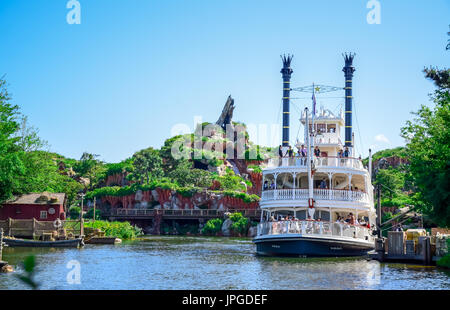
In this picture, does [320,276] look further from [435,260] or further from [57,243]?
[57,243]

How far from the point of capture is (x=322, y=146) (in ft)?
123

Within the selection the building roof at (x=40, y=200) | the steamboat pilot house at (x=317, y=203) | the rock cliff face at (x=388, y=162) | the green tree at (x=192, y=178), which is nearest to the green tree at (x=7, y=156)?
the building roof at (x=40, y=200)

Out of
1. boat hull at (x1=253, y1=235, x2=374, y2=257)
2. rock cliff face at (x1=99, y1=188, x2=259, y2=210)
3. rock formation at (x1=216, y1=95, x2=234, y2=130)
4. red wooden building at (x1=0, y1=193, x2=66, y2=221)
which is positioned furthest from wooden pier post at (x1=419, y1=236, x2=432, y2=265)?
rock formation at (x1=216, y1=95, x2=234, y2=130)

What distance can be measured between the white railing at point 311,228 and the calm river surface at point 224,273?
150 centimetres

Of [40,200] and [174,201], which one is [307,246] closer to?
[40,200]

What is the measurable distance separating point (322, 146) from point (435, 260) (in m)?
11.5

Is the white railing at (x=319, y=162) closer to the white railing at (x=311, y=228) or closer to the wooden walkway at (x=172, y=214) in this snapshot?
the white railing at (x=311, y=228)

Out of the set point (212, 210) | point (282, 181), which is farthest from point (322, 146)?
point (212, 210)

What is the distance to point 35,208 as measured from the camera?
46844 mm

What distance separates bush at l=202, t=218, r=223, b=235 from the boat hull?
36.1m

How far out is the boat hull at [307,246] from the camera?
30516 mm

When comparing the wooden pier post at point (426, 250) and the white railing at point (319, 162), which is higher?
the white railing at point (319, 162)

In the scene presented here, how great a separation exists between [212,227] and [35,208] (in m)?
25.9

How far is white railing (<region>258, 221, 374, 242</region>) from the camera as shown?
3100 cm
